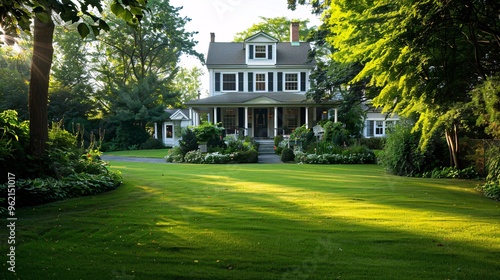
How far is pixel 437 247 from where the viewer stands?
4918 millimetres

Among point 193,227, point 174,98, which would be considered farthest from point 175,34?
point 193,227

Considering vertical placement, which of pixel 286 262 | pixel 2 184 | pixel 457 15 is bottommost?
pixel 286 262

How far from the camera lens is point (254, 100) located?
95.4ft

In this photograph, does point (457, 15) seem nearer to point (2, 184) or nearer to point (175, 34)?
point (2, 184)

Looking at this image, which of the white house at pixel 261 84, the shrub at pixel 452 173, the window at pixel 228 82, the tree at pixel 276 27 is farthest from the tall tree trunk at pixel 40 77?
the tree at pixel 276 27

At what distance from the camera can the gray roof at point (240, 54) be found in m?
32.2

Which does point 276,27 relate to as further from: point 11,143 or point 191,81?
point 11,143

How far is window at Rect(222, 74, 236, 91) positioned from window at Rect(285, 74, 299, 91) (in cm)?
441

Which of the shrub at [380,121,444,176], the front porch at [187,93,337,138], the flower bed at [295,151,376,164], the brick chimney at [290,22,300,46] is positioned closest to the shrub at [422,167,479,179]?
the shrub at [380,121,444,176]

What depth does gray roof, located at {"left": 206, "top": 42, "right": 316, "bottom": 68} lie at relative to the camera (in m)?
32.2

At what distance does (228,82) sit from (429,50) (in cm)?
2435

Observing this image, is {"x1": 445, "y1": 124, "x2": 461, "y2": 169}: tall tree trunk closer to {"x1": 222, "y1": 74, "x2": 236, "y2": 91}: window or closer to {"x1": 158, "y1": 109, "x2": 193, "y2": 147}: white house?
{"x1": 222, "y1": 74, "x2": 236, "y2": 91}: window

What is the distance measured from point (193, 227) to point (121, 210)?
6.37 feet

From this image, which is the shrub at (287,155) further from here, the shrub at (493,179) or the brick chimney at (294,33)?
the brick chimney at (294,33)
